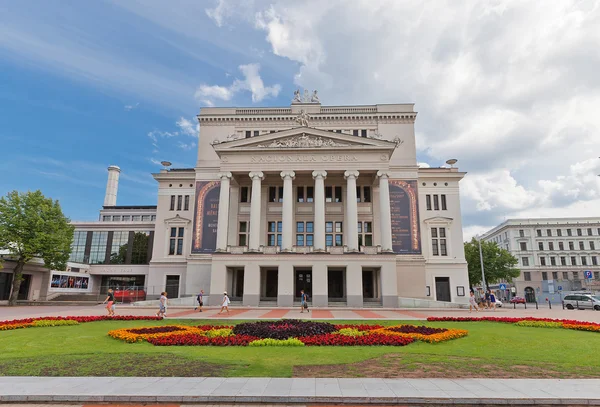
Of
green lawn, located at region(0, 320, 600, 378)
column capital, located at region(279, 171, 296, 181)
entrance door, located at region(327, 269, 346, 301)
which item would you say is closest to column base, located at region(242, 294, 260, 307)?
entrance door, located at region(327, 269, 346, 301)

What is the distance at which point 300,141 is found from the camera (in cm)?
4356

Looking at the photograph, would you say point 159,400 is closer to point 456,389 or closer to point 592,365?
point 456,389

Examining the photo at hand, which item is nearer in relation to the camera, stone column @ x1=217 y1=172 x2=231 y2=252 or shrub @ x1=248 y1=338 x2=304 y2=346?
shrub @ x1=248 y1=338 x2=304 y2=346

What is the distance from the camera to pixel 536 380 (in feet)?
29.4

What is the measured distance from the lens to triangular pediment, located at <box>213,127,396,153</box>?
43.1 meters

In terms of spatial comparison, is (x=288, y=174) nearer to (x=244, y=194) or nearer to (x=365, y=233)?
(x=244, y=194)

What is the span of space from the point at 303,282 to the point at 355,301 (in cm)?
852

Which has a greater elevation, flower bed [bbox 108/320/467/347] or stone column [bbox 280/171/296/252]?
stone column [bbox 280/171/296/252]

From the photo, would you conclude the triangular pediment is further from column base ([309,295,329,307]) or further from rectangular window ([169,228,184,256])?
column base ([309,295,329,307])

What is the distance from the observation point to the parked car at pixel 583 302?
40963mm

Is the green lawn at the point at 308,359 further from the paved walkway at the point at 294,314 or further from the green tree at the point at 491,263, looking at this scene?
the green tree at the point at 491,263

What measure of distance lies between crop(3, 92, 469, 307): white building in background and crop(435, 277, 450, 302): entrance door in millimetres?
130

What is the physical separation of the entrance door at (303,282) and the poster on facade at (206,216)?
11592 millimetres

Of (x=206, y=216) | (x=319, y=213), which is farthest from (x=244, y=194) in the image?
(x=319, y=213)
